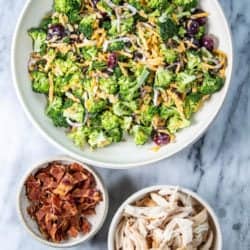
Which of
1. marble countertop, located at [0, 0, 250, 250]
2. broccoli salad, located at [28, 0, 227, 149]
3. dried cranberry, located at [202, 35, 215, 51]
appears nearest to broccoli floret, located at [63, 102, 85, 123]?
broccoli salad, located at [28, 0, 227, 149]

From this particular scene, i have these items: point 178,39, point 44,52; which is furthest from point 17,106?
point 178,39

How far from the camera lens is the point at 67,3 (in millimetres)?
1962

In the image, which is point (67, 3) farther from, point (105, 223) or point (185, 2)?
point (105, 223)

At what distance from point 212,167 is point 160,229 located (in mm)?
260

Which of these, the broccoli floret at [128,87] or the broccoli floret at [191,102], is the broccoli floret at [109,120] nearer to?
the broccoli floret at [128,87]

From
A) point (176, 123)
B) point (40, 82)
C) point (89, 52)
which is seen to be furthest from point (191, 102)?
point (40, 82)

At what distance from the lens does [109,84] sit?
1945 mm

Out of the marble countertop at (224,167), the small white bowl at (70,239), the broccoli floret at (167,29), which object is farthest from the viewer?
the marble countertop at (224,167)

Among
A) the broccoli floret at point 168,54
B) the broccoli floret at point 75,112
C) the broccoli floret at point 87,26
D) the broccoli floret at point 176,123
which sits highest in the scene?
the broccoli floret at point 87,26

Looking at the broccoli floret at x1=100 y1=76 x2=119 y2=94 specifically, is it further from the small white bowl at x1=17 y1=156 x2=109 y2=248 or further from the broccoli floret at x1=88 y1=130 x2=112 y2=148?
the small white bowl at x1=17 y1=156 x2=109 y2=248

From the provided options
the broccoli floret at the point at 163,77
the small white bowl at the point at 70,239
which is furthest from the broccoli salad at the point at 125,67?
the small white bowl at the point at 70,239

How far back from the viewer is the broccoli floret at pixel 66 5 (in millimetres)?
1961

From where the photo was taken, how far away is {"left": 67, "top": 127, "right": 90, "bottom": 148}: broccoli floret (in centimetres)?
201

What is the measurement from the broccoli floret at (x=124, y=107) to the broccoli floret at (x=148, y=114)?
26mm
